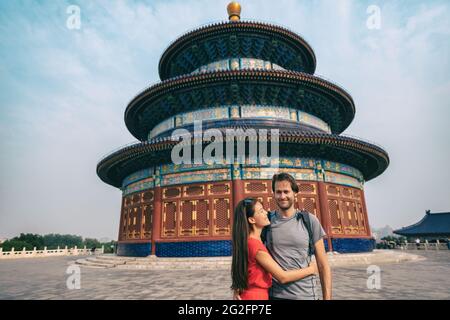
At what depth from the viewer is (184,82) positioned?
16.2m

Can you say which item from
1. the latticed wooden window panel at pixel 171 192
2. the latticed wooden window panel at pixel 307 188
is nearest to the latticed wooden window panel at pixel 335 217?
the latticed wooden window panel at pixel 307 188

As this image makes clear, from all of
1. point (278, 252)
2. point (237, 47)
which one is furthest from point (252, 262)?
point (237, 47)

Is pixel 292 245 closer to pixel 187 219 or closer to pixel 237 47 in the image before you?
pixel 187 219

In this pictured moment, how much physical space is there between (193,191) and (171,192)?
135cm

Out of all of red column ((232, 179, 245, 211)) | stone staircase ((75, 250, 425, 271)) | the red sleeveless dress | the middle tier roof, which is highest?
the middle tier roof

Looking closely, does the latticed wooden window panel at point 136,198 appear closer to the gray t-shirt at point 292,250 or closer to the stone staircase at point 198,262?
the stone staircase at point 198,262

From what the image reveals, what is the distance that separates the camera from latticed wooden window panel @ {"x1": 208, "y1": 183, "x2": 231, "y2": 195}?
14.7 meters

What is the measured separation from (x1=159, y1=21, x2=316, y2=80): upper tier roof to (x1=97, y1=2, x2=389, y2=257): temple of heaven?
0.24ft

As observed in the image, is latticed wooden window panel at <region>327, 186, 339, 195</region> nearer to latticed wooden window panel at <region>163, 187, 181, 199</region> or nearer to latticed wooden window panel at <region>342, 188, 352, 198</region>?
latticed wooden window panel at <region>342, 188, 352, 198</region>

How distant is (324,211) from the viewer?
1495cm

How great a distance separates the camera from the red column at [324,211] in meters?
14.6

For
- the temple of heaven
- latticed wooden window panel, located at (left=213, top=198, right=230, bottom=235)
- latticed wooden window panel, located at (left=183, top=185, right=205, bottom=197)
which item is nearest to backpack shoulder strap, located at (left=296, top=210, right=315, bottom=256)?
the temple of heaven

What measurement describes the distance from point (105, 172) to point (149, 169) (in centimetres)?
436

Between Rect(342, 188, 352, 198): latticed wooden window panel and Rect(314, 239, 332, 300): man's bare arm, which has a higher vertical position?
Rect(342, 188, 352, 198): latticed wooden window panel
